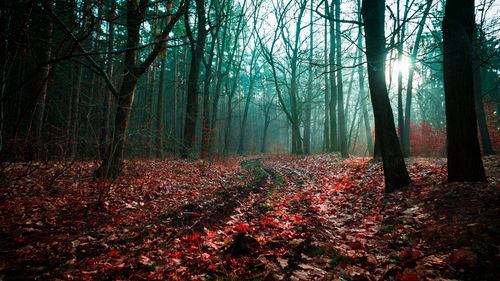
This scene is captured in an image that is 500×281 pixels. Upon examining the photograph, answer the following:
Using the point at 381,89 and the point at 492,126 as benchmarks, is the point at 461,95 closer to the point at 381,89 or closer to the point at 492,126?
the point at 381,89

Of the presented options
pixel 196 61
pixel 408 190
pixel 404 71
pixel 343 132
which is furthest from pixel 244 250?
pixel 404 71

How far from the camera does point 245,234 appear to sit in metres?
3.02

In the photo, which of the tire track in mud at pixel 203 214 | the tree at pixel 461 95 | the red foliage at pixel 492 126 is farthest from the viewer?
the red foliage at pixel 492 126

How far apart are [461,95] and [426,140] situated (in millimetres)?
16545

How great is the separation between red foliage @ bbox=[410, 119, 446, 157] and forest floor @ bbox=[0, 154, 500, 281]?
1353 centimetres

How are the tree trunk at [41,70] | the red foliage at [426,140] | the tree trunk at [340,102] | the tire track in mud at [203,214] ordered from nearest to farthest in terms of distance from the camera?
the tree trunk at [41,70] → the tire track in mud at [203,214] → the tree trunk at [340,102] → the red foliage at [426,140]

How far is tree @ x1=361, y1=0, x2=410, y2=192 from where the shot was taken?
5.18 meters

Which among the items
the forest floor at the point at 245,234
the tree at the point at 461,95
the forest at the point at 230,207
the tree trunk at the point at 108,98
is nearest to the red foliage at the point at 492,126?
the forest at the point at 230,207

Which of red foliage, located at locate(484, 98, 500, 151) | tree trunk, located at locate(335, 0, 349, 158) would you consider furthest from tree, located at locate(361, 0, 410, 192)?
red foliage, located at locate(484, 98, 500, 151)

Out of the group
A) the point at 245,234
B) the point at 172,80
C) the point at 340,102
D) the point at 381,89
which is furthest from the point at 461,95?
the point at 172,80

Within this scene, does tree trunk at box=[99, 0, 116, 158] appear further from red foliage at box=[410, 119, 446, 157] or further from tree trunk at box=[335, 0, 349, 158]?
red foliage at box=[410, 119, 446, 157]

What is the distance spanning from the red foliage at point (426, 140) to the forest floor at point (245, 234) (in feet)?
44.4

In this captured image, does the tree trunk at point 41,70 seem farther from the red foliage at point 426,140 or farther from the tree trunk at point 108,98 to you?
the red foliage at point 426,140

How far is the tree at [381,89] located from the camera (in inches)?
204
